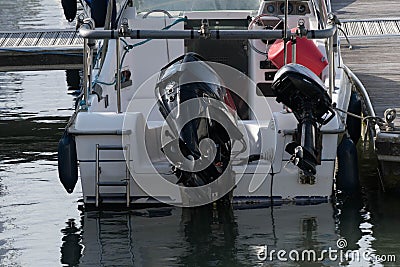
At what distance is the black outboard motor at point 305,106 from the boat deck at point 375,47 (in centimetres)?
150

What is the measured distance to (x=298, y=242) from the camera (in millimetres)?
7258

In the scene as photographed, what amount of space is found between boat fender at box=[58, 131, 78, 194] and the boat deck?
258 cm

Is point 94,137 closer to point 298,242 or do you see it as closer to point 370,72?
point 298,242

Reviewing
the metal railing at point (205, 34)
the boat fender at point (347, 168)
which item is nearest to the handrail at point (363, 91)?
the boat fender at point (347, 168)

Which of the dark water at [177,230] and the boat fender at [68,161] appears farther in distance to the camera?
the boat fender at [68,161]

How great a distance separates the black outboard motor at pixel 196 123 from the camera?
7.25 metres

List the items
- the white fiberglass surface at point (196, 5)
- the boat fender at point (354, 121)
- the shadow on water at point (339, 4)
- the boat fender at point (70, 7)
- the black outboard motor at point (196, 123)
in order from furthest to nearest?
the shadow on water at point (339, 4)
the boat fender at point (70, 7)
the white fiberglass surface at point (196, 5)
the boat fender at point (354, 121)
the black outboard motor at point (196, 123)

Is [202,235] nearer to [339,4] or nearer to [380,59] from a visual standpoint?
[380,59]

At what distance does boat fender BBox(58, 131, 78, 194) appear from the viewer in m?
7.83

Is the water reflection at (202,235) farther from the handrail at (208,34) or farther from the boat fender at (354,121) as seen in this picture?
the boat fender at (354,121)

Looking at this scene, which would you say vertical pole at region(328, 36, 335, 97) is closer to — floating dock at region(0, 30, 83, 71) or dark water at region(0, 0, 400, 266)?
dark water at region(0, 0, 400, 266)

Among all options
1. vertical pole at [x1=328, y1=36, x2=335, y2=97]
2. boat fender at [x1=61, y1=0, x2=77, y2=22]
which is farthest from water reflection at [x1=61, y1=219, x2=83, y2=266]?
boat fender at [x1=61, y1=0, x2=77, y2=22]

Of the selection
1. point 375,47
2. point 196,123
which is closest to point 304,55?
point 196,123

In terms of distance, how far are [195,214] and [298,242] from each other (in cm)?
100
